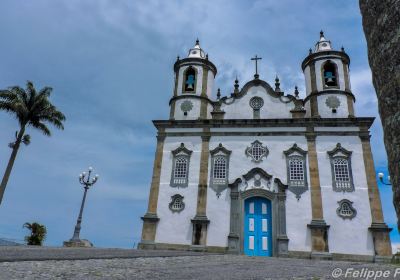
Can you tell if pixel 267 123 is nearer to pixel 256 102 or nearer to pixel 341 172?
pixel 256 102

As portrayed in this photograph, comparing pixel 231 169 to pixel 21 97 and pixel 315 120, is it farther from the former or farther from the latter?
pixel 21 97

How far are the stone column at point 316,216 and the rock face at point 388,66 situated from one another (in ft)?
48.3

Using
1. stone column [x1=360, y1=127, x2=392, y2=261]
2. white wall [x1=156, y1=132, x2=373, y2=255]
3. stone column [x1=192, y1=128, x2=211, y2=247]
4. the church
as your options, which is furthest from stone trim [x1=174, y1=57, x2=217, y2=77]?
stone column [x1=360, y1=127, x2=392, y2=261]

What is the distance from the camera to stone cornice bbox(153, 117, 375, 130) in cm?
1712

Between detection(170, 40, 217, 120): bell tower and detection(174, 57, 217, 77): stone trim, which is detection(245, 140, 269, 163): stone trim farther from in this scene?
detection(174, 57, 217, 77): stone trim

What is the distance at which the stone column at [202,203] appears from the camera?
15.8m

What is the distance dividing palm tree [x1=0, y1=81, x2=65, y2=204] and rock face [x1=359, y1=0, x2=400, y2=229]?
21.6 metres

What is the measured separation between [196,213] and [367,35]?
49.7ft

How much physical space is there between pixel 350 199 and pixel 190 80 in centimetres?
1176

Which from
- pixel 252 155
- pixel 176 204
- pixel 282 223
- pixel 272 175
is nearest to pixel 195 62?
pixel 252 155

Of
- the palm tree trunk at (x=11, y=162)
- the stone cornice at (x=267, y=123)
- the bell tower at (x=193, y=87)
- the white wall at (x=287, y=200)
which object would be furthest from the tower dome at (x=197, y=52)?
the palm tree trunk at (x=11, y=162)

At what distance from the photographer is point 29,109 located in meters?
21.4

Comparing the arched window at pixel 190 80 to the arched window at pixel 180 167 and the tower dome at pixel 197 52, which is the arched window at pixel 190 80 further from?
the arched window at pixel 180 167

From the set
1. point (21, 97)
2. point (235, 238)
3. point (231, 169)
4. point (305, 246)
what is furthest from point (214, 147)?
point (21, 97)
